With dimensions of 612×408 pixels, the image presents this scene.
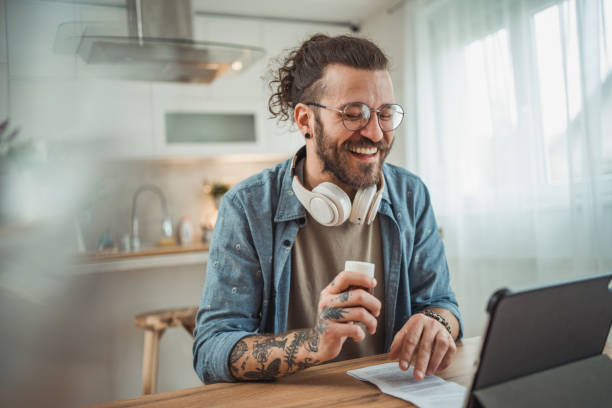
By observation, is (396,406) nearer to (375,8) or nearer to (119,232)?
(119,232)

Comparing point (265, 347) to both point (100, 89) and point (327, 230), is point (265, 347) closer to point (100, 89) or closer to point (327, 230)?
point (327, 230)

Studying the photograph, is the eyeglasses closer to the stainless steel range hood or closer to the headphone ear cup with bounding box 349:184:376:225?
the headphone ear cup with bounding box 349:184:376:225

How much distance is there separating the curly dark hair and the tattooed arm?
61 centimetres

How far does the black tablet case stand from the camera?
59 cm

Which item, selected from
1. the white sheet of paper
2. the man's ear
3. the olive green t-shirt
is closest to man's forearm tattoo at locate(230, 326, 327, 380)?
the white sheet of paper

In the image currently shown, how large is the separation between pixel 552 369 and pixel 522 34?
2.10 meters

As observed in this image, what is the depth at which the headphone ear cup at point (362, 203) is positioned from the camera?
3.91ft

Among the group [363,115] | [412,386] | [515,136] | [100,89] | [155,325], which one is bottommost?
[155,325]

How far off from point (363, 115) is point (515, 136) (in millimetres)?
1589

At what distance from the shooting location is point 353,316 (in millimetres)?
794

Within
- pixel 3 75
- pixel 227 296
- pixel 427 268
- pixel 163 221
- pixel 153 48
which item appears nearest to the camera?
pixel 227 296

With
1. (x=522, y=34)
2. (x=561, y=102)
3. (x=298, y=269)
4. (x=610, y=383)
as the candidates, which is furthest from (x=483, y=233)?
(x=610, y=383)

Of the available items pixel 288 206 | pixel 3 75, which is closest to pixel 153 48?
pixel 3 75

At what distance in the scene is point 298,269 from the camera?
4.02 feet
